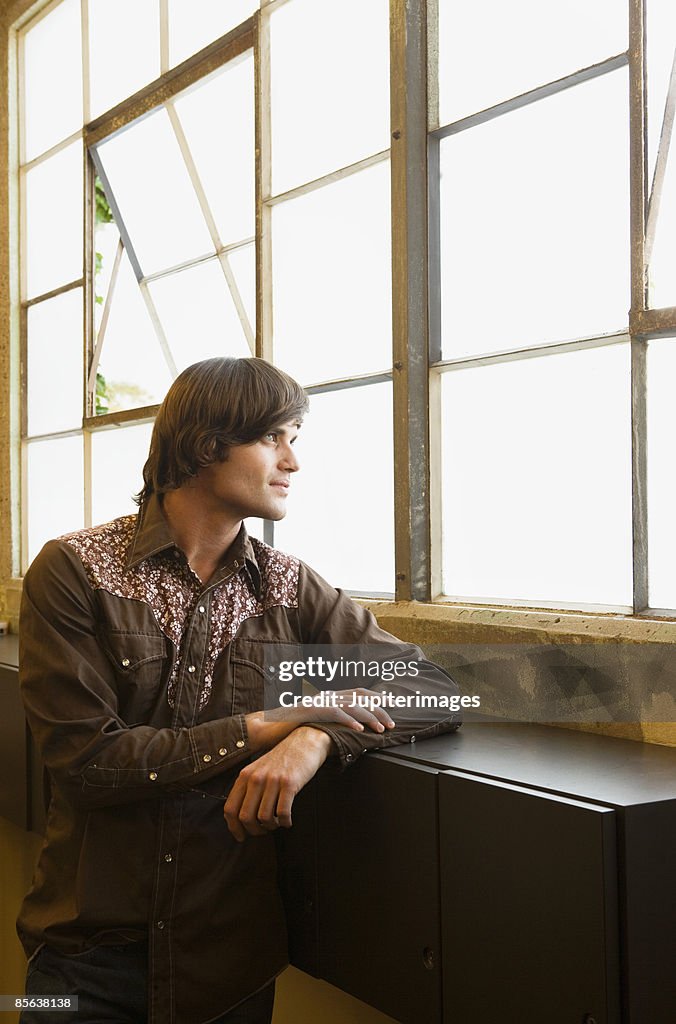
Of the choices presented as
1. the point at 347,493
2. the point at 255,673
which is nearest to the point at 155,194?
the point at 347,493

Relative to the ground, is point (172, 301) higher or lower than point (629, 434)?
higher

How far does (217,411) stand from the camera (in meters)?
1.93

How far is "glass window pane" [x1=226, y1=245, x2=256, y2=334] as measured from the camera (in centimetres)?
312

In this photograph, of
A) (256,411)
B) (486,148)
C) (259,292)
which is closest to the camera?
(256,411)

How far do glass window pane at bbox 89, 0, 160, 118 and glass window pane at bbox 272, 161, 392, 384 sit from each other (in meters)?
1.13

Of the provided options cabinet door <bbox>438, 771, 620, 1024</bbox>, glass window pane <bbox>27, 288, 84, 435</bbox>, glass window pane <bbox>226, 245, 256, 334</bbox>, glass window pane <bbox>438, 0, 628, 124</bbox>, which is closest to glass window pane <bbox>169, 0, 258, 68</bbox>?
glass window pane <bbox>226, 245, 256, 334</bbox>

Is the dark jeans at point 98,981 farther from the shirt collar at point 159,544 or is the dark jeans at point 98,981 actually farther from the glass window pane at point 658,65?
the glass window pane at point 658,65

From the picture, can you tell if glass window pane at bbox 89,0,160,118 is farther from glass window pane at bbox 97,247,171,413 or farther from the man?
the man

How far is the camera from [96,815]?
6.06 feet

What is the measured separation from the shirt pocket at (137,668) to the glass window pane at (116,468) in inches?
70.7

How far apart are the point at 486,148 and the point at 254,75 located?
3.25 feet

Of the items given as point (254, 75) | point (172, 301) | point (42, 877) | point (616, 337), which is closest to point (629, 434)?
point (616, 337)

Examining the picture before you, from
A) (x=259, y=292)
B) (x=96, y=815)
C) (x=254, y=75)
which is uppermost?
(x=254, y=75)

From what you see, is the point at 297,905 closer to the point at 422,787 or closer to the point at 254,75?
the point at 422,787
